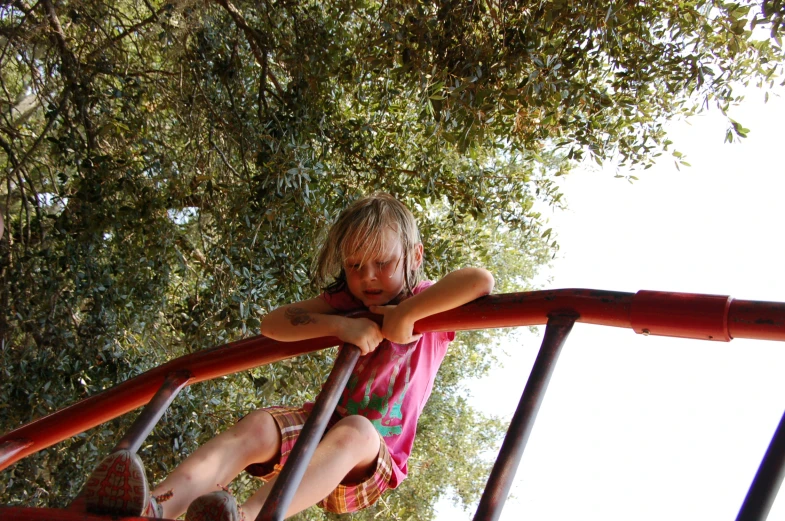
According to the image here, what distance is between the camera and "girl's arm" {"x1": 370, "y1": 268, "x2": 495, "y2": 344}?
133 centimetres

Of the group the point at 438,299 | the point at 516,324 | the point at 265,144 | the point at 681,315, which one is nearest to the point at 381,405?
the point at 438,299

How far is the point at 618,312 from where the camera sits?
1082 mm

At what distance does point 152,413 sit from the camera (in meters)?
1.34

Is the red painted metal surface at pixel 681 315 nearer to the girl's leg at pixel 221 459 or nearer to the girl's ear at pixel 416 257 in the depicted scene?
the girl's leg at pixel 221 459

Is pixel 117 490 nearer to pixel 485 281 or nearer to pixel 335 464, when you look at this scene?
pixel 335 464

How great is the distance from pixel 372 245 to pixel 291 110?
1742 millimetres

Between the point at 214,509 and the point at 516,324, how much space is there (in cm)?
52

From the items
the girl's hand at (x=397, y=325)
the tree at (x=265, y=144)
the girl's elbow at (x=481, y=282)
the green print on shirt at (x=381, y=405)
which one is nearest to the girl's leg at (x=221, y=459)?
the green print on shirt at (x=381, y=405)

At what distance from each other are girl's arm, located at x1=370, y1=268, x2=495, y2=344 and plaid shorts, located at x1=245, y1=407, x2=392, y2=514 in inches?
12.0

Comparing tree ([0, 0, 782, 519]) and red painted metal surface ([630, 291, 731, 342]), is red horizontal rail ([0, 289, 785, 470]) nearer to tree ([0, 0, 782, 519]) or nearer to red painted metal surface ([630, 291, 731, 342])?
red painted metal surface ([630, 291, 731, 342])

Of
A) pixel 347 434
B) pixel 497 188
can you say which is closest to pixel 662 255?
pixel 497 188

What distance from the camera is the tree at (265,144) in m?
3.03

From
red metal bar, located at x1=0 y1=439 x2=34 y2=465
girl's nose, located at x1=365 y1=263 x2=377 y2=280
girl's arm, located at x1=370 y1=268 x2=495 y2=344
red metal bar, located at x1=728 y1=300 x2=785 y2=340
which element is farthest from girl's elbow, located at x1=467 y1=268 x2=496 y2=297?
red metal bar, located at x1=0 y1=439 x2=34 y2=465

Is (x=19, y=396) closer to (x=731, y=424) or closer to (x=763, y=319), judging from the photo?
(x=763, y=319)
